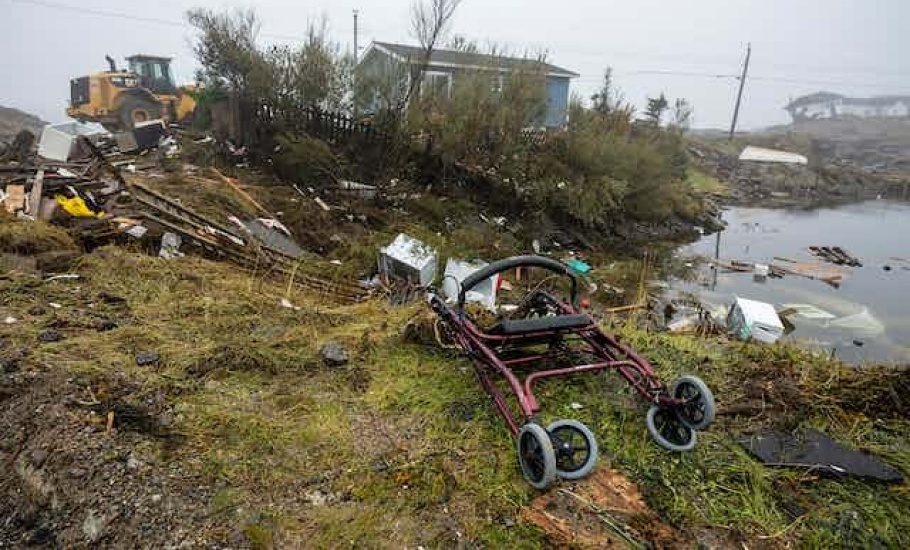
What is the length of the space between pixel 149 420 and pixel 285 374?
2.53ft

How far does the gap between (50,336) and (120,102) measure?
14524 millimetres

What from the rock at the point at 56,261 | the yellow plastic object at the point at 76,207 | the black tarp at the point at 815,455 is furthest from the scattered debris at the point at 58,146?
the black tarp at the point at 815,455

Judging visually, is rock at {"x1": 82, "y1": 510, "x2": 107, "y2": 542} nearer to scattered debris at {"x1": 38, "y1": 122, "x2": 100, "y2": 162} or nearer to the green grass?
scattered debris at {"x1": 38, "y1": 122, "x2": 100, "y2": 162}

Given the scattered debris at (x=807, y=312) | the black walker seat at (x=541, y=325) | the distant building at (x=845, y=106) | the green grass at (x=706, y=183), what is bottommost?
the scattered debris at (x=807, y=312)

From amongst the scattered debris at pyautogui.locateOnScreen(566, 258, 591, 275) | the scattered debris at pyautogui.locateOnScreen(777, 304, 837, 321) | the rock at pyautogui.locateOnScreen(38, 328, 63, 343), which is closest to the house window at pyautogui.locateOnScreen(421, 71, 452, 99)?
the scattered debris at pyautogui.locateOnScreen(566, 258, 591, 275)

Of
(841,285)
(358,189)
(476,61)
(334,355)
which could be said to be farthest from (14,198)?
(841,285)

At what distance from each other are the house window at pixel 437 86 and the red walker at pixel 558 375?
27.2 ft

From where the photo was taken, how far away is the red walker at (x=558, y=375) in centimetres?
203

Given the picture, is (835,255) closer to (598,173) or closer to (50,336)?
(598,173)

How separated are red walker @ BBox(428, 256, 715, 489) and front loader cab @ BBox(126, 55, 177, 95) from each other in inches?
Answer: 728

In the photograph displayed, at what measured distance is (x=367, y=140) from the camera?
10.1 m

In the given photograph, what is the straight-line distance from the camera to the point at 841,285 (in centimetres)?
962

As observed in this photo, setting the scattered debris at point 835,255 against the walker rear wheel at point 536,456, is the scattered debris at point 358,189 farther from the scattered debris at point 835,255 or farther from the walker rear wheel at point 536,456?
the scattered debris at point 835,255

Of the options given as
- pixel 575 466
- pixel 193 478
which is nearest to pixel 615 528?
pixel 575 466
